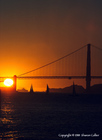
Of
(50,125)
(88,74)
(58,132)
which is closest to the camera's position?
(58,132)

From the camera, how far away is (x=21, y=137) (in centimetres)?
1494

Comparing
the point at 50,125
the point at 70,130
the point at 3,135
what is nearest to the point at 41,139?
the point at 3,135

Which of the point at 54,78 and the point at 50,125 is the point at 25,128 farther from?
the point at 54,78

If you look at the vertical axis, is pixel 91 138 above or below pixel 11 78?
below

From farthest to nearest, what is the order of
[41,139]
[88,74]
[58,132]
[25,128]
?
[88,74] → [25,128] → [58,132] → [41,139]

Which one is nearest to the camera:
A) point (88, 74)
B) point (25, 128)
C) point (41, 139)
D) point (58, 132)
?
point (41, 139)

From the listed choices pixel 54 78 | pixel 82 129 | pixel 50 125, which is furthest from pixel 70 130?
pixel 54 78

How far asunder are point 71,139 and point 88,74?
2566 inches

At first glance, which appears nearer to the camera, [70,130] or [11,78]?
[70,130]

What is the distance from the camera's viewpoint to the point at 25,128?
1775cm

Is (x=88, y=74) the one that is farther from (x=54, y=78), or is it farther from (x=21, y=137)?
(x=21, y=137)

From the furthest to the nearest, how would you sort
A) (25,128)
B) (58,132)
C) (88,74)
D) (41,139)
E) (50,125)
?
(88,74) < (50,125) < (25,128) < (58,132) < (41,139)

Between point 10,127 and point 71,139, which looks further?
point 10,127

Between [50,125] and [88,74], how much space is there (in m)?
60.9
